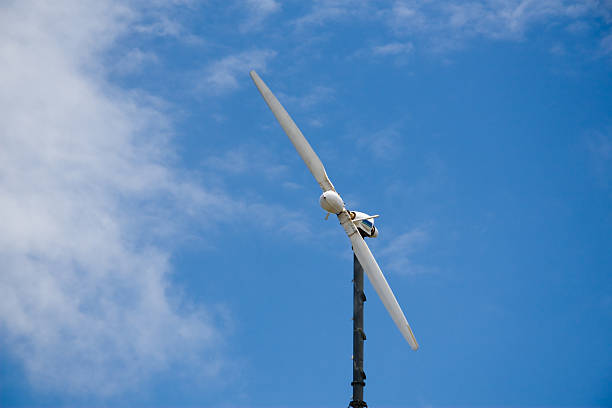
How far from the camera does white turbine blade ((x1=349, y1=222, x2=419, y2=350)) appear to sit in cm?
3328

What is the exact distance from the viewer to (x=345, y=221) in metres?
34.2

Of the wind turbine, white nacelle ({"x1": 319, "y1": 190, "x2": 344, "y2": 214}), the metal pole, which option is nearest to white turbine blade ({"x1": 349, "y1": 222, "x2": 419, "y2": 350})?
the wind turbine

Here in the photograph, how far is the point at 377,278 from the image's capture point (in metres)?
33.8

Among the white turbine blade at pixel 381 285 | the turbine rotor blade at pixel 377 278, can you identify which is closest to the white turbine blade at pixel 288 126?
the turbine rotor blade at pixel 377 278

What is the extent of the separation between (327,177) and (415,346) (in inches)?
366

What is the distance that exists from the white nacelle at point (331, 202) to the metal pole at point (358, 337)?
3.21 m

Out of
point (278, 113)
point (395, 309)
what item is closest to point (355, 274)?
point (395, 309)

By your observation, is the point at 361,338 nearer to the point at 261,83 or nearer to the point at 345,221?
the point at 345,221

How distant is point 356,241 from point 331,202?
2.72 meters

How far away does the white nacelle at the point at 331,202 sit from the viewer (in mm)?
32906

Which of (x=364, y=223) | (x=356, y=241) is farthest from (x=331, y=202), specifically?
(x=364, y=223)

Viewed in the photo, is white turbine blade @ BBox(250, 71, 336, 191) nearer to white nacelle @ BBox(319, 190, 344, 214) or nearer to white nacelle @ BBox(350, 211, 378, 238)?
white nacelle @ BBox(319, 190, 344, 214)

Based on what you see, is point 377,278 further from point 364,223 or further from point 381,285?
point 364,223

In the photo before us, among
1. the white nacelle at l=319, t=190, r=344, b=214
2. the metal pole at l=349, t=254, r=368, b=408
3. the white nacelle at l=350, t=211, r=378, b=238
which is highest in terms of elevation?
the white nacelle at l=350, t=211, r=378, b=238
